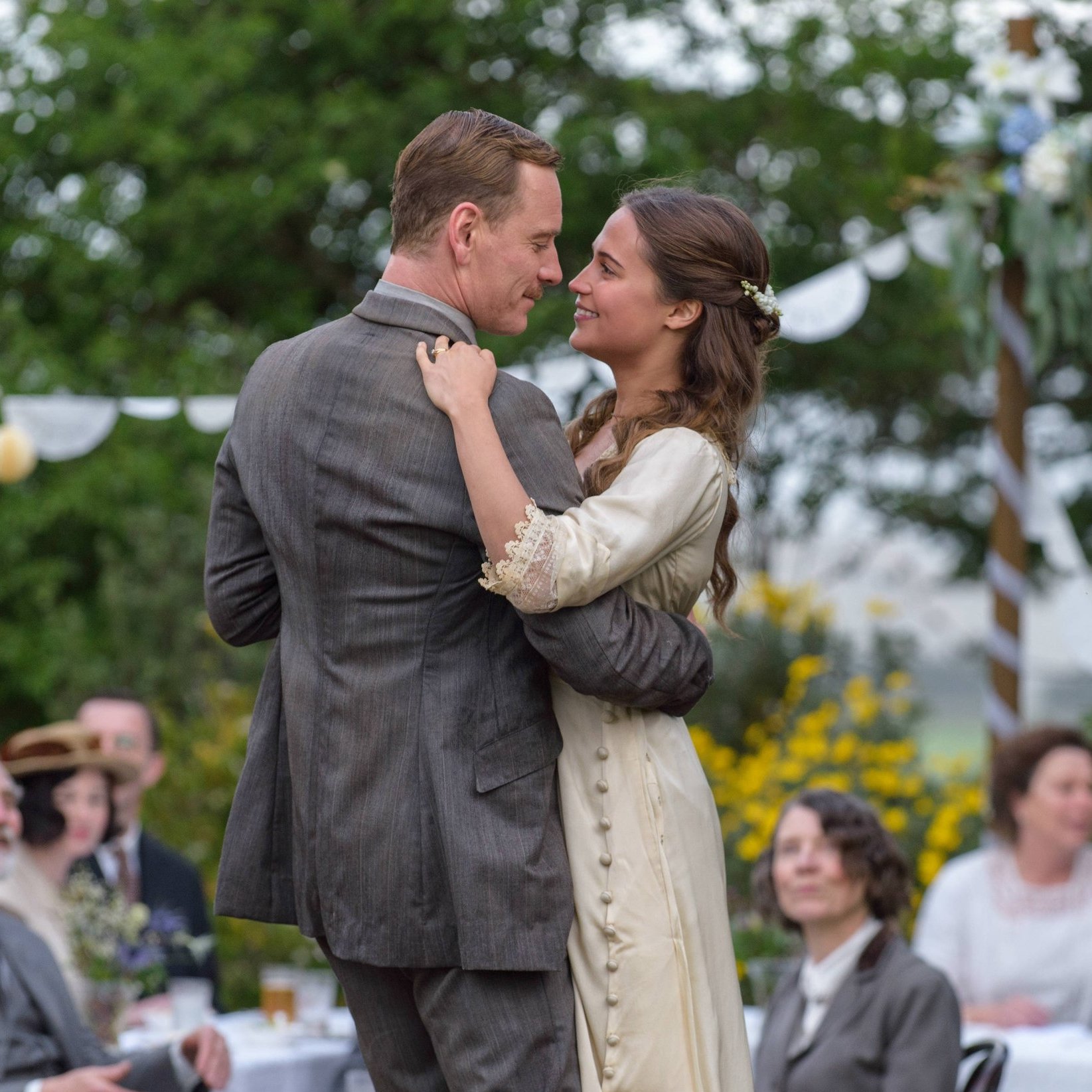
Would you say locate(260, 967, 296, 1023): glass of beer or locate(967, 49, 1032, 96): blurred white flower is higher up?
locate(967, 49, 1032, 96): blurred white flower

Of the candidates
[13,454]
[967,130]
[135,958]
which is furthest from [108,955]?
[967,130]

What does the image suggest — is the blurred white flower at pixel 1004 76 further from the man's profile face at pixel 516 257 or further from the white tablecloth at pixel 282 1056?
the man's profile face at pixel 516 257

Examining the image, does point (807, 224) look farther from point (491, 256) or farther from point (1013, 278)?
point (491, 256)

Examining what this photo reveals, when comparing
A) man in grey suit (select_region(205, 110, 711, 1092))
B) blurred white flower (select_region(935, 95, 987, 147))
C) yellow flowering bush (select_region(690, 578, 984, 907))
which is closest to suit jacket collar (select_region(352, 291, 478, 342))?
man in grey suit (select_region(205, 110, 711, 1092))

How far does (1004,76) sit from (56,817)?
14.2ft

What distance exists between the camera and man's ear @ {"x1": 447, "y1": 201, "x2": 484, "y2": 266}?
7.19 feet

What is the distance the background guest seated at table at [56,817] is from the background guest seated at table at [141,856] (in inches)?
15.0

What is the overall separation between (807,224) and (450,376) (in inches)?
431

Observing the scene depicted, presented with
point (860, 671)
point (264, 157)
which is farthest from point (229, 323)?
point (860, 671)

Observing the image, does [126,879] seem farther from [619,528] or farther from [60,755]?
[619,528]

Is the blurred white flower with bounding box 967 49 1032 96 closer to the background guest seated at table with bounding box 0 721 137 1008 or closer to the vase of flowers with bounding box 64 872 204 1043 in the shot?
the background guest seated at table with bounding box 0 721 137 1008

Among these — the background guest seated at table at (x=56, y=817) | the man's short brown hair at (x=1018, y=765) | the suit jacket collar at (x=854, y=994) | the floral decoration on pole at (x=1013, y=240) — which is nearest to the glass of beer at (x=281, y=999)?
the background guest seated at table at (x=56, y=817)

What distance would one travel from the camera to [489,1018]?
6.93 feet

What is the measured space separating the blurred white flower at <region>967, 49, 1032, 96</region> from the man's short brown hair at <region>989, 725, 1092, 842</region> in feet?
8.37
